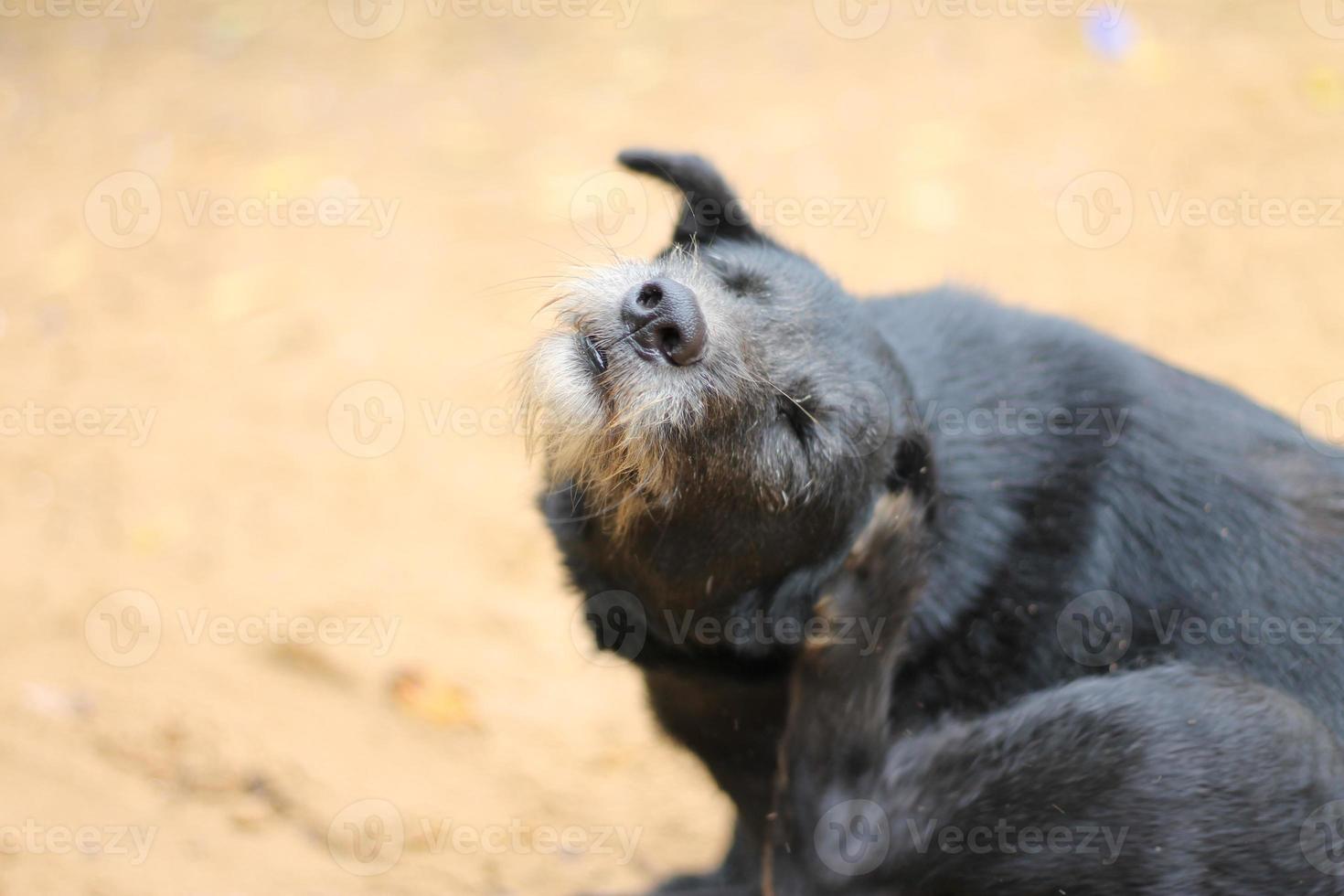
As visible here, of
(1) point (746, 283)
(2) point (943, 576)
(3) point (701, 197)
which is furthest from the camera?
(3) point (701, 197)

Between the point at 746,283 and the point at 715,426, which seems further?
the point at 746,283

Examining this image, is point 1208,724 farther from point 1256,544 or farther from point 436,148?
point 436,148

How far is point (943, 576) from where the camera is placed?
3.81 m

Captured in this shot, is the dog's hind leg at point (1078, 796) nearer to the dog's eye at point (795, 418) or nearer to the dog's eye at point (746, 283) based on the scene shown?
the dog's eye at point (795, 418)

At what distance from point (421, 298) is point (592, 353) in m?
4.42

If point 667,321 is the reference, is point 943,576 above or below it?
below

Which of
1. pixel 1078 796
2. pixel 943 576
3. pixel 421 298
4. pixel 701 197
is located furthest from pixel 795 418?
pixel 421 298

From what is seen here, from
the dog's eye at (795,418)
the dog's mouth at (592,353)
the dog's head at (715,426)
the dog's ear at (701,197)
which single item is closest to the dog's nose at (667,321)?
the dog's head at (715,426)

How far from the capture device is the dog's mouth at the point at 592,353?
11.3 ft

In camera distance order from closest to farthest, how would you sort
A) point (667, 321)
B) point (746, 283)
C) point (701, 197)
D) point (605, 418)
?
1. point (667, 321)
2. point (605, 418)
3. point (746, 283)
4. point (701, 197)

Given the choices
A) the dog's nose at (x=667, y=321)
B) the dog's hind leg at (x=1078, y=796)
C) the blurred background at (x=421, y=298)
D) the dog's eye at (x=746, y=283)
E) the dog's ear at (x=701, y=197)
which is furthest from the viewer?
the blurred background at (x=421, y=298)

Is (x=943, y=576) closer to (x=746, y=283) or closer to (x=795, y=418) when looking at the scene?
(x=795, y=418)

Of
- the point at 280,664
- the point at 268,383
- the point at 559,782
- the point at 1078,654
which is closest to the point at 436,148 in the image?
the point at 268,383

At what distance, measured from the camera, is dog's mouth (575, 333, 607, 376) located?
11.3 feet
